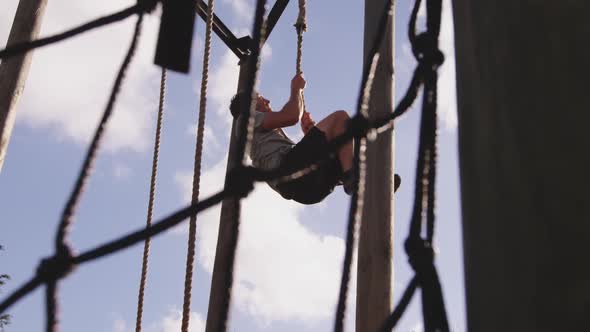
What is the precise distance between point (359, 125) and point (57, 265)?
0.49m

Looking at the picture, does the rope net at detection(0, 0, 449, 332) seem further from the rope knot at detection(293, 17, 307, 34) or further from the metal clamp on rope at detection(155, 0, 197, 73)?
the rope knot at detection(293, 17, 307, 34)

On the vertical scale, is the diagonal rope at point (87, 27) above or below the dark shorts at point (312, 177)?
below

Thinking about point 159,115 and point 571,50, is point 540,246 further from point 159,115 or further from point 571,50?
point 159,115

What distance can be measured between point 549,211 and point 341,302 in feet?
1.48

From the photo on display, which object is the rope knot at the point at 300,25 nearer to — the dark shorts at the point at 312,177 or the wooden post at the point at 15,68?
the dark shorts at the point at 312,177

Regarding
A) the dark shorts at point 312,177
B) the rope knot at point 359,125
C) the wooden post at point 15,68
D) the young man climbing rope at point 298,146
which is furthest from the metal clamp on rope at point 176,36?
the dark shorts at point 312,177

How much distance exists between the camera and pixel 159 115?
248 centimetres

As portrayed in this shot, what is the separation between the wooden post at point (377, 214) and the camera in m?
1.90

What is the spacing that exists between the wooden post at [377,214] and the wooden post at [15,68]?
1.24 meters

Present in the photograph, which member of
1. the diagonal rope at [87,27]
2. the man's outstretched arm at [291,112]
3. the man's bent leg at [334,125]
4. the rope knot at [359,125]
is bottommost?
the rope knot at [359,125]

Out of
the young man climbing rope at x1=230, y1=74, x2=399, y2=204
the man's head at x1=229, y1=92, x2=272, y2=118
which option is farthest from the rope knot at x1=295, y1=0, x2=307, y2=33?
the man's head at x1=229, y1=92, x2=272, y2=118

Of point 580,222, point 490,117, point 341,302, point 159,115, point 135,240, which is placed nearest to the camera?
point 580,222

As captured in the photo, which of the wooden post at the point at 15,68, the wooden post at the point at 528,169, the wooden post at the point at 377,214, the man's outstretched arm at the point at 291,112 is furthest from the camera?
the man's outstretched arm at the point at 291,112

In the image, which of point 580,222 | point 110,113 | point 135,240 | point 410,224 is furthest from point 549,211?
point 110,113
